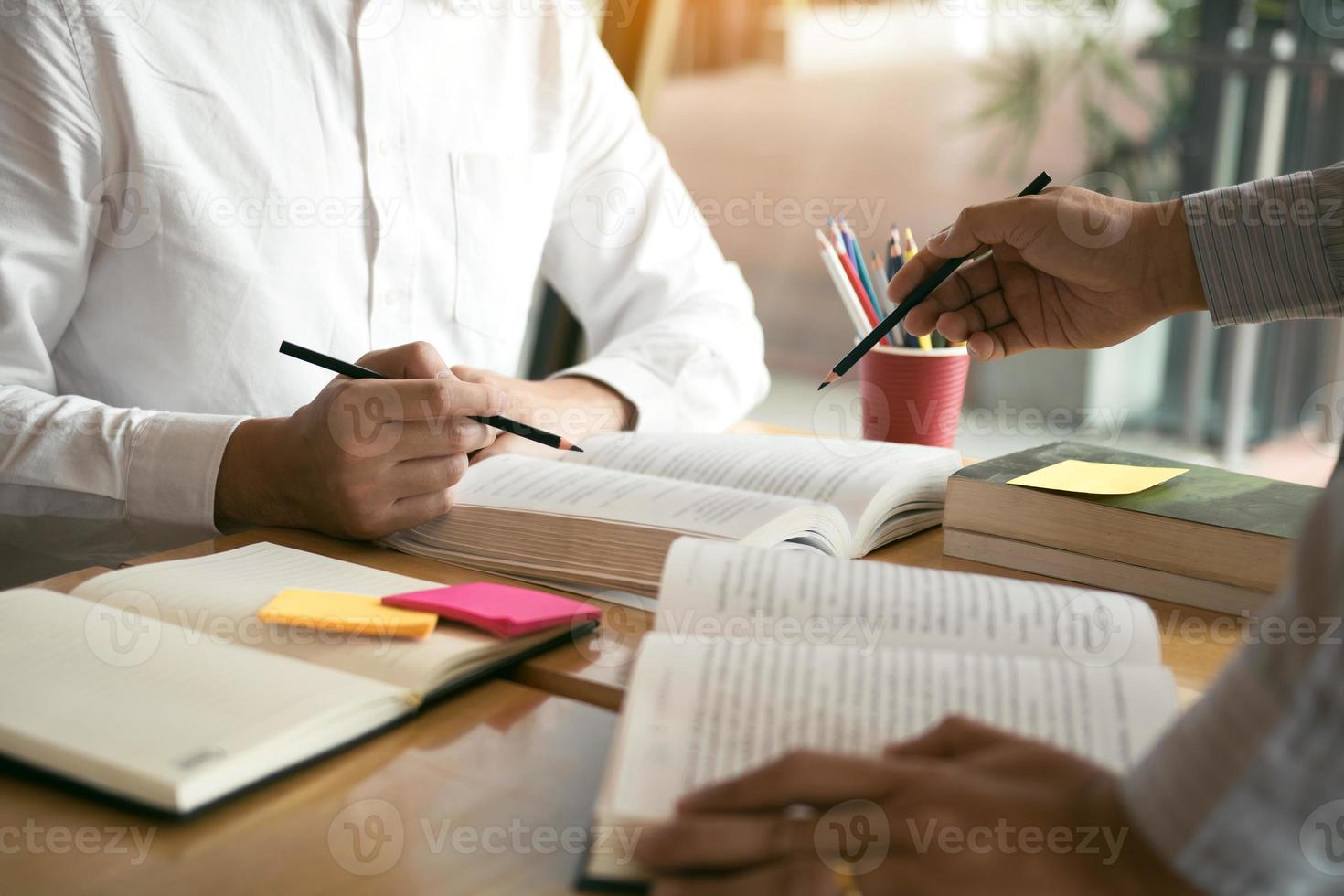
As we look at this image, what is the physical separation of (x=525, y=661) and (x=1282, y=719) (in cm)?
47

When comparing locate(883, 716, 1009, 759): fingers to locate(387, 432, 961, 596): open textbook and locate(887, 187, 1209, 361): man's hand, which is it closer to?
locate(387, 432, 961, 596): open textbook

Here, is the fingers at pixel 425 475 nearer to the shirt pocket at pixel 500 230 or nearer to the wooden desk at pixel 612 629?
the wooden desk at pixel 612 629

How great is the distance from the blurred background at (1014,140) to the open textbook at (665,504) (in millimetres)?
1414

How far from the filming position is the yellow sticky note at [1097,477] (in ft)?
3.09

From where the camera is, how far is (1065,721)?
22.9 inches

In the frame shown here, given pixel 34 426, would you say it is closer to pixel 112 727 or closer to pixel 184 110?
pixel 184 110

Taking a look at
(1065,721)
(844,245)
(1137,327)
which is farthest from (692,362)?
(1065,721)

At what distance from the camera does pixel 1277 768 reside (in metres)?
0.44

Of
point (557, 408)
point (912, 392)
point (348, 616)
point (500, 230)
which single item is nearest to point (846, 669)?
point (348, 616)

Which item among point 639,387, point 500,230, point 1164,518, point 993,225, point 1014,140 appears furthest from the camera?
point 1014,140

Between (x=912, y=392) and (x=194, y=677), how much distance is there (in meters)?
0.85

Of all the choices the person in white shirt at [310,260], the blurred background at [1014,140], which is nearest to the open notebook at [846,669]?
the person in white shirt at [310,260]

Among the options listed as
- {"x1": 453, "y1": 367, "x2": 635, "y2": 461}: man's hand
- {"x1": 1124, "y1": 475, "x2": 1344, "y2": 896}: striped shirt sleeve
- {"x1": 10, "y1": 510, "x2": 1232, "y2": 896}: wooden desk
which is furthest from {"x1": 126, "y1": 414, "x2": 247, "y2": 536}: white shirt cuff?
{"x1": 1124, "y1": 475, "x2": 1344, "y2": 896}: striped shirt sleeve

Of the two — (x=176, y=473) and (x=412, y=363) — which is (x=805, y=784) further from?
(x=176, y=473)
